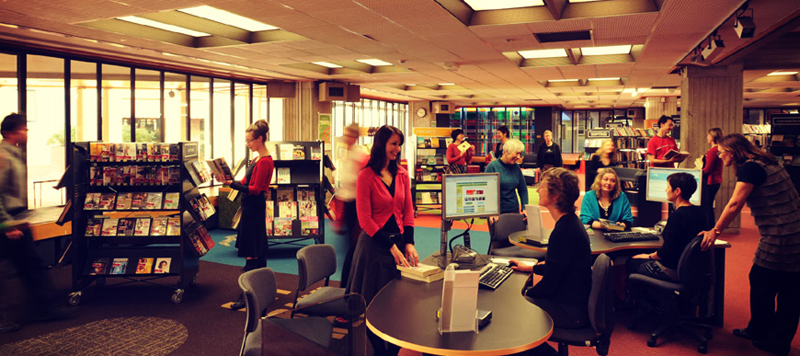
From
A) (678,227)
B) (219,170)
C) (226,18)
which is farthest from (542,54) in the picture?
(219,170)

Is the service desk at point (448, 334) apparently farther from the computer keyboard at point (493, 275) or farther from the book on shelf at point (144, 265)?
the book on shelf at point (144, 265)

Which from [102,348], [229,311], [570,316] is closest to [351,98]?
[229,311]

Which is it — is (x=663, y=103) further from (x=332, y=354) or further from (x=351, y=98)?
(x=332, y=354)

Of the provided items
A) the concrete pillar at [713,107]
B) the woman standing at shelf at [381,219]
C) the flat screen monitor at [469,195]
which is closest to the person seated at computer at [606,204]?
the flat screen monitor at [469,195]

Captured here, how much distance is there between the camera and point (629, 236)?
14.2ft

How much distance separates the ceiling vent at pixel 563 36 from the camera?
20.4 ft

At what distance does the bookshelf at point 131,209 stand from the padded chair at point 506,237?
10.1ft

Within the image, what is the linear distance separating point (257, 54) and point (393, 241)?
201 inches

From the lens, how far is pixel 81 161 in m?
5.11

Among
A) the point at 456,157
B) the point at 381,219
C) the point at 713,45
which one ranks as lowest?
the point at 381,219

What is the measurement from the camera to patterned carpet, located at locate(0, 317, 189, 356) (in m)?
3.89

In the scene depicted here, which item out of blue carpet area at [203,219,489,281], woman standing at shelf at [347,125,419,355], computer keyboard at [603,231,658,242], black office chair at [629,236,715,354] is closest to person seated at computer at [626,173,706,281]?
black office chair at [629,236,715,354]

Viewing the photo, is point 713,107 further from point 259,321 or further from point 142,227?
point 259,321

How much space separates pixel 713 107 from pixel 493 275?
747 cm
